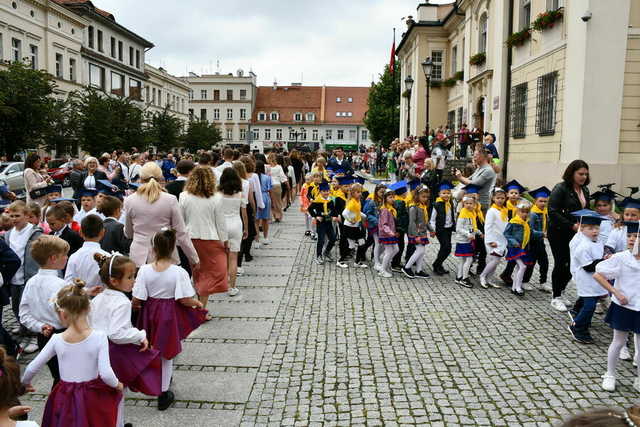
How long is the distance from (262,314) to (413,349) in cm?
220

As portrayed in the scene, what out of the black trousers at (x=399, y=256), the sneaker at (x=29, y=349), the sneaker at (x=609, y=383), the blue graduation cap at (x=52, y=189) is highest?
the blue graduation cap at (x=52, y=189)

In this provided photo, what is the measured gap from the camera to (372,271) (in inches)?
386

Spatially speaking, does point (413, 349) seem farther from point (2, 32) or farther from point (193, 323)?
point (2, 32)

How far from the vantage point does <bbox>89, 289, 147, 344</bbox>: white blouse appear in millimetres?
3881

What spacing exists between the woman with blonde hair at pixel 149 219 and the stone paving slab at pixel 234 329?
965mm

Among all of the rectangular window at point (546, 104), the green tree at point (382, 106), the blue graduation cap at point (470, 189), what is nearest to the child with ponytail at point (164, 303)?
the blue graduation cap at point (470, 189)

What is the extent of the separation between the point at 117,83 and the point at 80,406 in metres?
57.5

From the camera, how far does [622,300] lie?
4.96 metres

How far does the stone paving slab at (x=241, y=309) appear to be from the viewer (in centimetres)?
721

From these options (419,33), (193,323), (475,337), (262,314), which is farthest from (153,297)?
(419,33)

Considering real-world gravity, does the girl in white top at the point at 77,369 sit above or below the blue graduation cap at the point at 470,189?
below

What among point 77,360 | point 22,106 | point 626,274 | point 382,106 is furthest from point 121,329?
point 382,106

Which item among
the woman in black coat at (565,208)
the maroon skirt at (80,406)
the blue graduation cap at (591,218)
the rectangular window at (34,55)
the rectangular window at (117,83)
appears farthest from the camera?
the rectangular window at (117,83)

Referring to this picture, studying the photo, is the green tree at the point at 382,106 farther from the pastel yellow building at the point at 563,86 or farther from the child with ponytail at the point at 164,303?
the child with ponytail at the point at 164,303
